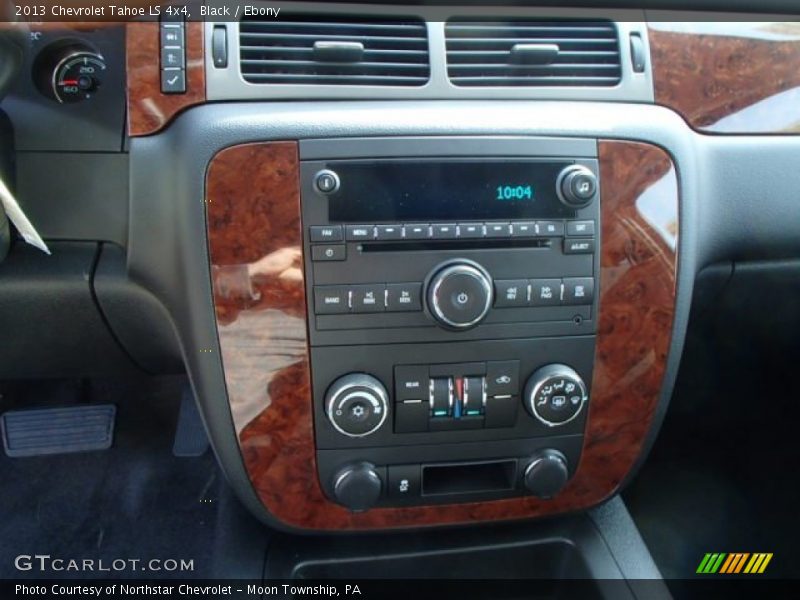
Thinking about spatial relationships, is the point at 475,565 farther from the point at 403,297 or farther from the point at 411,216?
the point at 411,216

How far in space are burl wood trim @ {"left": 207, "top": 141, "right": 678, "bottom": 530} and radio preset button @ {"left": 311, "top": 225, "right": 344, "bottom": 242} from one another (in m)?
0.03

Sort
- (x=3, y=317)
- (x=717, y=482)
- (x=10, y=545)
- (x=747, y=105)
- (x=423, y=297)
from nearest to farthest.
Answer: (x=423, y=297) → (x=747, y=105) → (x=3, y=317) → (x=10, y=545) → (x=717, y=482)

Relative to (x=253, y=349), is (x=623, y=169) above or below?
above

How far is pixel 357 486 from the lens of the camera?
1.18 meters

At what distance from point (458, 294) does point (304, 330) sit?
24 centimetres

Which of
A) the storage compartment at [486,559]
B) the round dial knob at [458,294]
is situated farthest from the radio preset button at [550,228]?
the storage compartment at [486,559]

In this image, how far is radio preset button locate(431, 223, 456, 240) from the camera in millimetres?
1078

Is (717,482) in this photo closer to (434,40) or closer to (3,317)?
(434,40)

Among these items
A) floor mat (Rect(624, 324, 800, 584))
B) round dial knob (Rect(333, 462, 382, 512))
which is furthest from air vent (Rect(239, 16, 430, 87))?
floor mat (Rect(624, 324, 800, 584))

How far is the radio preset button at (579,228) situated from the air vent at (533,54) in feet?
0.72

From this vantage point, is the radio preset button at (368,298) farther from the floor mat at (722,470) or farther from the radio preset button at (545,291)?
the floor mat at (722,470)

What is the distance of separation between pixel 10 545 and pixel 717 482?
5.54 ft

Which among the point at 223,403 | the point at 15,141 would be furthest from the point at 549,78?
the point at 15,141

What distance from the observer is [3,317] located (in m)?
1.39
